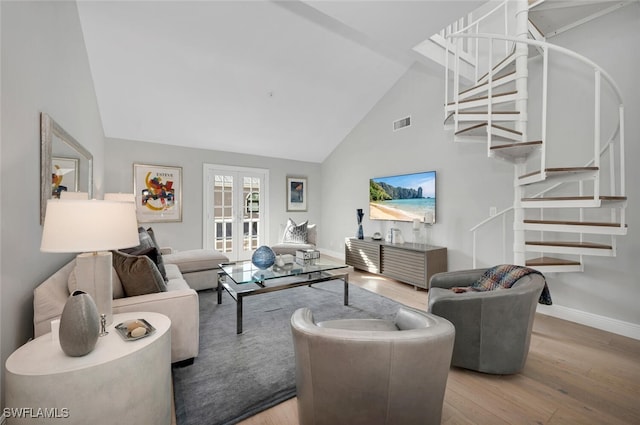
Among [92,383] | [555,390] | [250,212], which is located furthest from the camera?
[250,212]

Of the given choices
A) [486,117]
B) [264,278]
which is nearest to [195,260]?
[264,278]

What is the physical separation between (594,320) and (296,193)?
508 centimetres

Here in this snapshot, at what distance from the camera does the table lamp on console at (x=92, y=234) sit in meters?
1.14

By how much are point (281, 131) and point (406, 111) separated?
2286 mm

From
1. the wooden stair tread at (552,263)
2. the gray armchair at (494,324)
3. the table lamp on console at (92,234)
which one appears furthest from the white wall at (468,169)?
the table lamp on console at (92,234)

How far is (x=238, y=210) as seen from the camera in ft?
17.9

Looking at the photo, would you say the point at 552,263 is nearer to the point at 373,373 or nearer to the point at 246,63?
the point at 373,373

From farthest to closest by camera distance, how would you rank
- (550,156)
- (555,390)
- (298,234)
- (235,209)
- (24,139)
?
1. (235,209)
2. (298,234)
3. (550,156)
4. (555,390)
5. (24,139)

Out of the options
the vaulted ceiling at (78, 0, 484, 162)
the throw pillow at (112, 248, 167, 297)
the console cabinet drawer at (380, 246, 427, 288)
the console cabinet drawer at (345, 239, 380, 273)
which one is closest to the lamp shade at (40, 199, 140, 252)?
the throw pillow at (112, 248, 167, 297)

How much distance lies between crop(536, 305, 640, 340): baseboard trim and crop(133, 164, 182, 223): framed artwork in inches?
216

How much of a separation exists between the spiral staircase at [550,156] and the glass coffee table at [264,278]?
6.39 feet

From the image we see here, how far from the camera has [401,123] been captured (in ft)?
14.7

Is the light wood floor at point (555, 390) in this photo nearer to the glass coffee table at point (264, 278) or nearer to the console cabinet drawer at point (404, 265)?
the glass coffee table at point (264, 278)

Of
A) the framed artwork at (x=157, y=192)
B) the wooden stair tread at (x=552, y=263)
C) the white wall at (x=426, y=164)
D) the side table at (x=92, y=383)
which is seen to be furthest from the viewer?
the framed artwork at (x=157, y=192)
